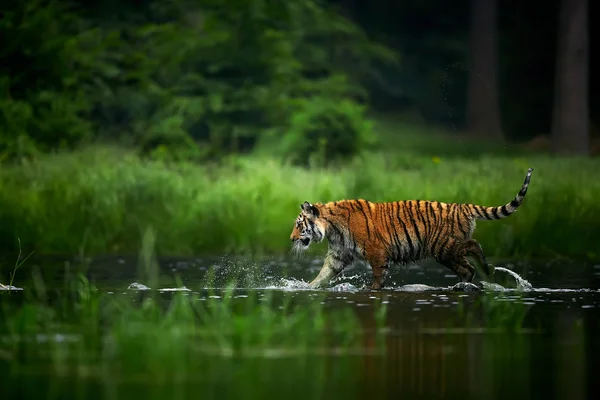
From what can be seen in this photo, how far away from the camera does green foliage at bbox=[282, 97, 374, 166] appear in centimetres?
2588

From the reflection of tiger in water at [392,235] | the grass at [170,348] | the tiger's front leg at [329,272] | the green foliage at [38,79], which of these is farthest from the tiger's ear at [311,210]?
the green foliage at [38,79]

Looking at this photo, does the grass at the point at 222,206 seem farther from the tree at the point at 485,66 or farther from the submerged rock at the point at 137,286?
the tree at the point at 485,66

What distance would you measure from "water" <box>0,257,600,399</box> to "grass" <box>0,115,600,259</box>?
5.47 ft

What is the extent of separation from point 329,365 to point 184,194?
9.51m

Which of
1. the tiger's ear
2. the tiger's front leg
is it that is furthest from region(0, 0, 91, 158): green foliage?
the tiger's front leg

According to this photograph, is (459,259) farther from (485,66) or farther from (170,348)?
(485,66)

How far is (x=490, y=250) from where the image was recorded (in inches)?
640

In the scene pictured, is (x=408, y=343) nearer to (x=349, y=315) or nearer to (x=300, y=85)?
(x=349, y=315)

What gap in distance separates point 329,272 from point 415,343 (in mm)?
3999

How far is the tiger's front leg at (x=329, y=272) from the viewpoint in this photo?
42.0 feet

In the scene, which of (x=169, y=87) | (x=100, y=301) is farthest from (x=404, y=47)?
(x=100, y=301)

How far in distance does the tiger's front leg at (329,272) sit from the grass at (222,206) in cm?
317

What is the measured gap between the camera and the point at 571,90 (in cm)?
3114

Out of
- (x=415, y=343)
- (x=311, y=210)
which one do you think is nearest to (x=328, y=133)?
(x=311, y=210)
